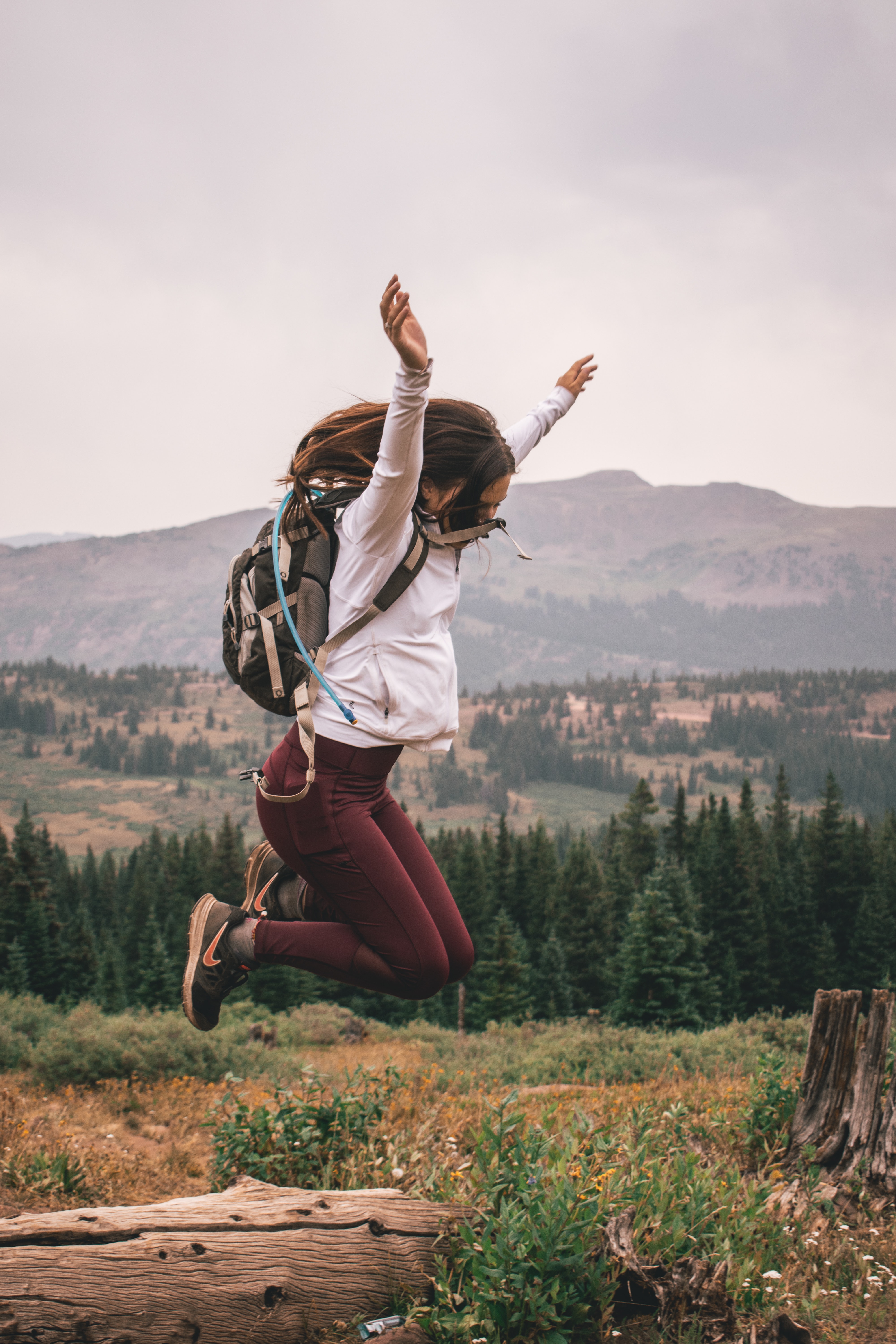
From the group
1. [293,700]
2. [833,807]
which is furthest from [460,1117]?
[833,807]

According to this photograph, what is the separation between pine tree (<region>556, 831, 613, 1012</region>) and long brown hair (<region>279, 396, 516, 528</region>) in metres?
68.6

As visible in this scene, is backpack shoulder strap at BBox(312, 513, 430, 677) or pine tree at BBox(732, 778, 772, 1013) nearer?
backpack shoulder strap at BBox(312, 513, 430, 677)

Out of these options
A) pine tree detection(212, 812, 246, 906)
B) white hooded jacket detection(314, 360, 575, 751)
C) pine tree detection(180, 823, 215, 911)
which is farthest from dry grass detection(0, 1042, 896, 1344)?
pine tree detection(180, 823, 215, 911)

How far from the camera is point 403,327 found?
3105 millimetres

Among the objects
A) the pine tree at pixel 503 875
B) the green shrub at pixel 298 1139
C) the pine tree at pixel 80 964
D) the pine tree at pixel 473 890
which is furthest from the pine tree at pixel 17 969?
the green shrub at pixel 298 1139

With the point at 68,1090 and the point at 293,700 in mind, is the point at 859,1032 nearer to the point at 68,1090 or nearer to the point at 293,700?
the point at 293,700

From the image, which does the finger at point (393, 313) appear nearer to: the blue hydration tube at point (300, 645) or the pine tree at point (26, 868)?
the blue hydration tube at point (300, 645)

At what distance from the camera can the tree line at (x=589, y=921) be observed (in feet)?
195

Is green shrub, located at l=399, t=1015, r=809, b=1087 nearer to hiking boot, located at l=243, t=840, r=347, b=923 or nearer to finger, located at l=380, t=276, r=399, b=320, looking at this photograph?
hiking boot, located at l=243, t=840, r=347, b=923

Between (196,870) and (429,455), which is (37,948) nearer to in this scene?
(196,870)

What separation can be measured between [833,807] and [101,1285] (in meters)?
81.7

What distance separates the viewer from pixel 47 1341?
363cm

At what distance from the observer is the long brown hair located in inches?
148

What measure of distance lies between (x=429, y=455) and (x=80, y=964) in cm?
7281
